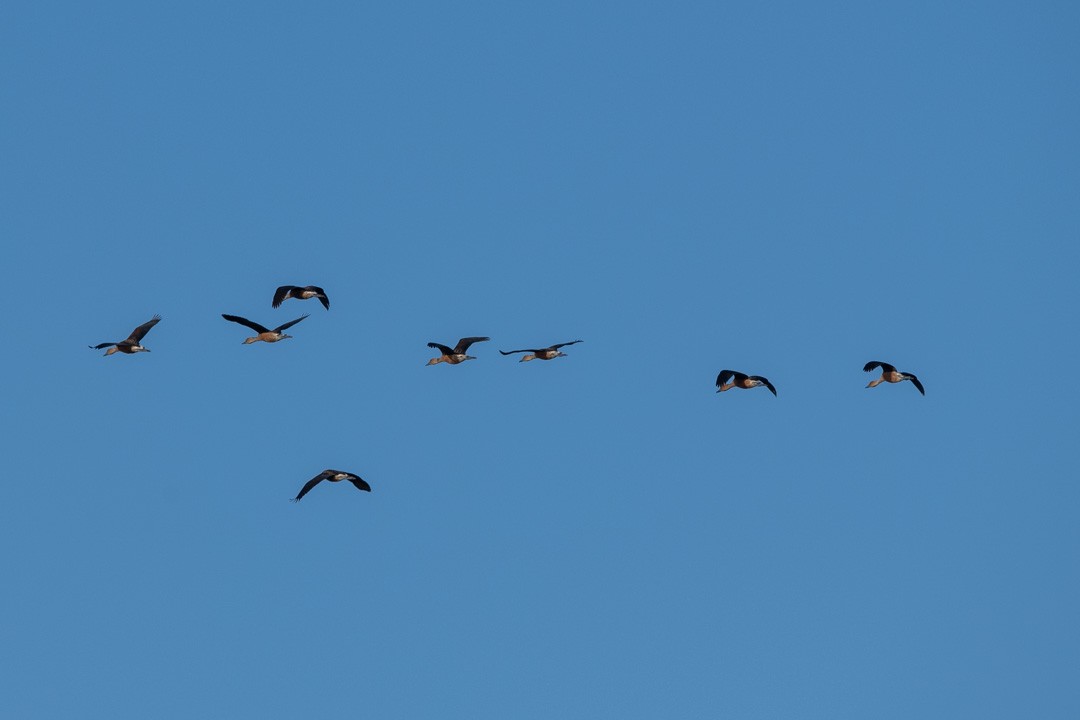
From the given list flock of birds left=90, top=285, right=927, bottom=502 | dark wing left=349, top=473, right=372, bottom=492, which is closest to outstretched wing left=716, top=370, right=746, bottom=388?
flock of birds left=90, top=285, right=927, bottom=502

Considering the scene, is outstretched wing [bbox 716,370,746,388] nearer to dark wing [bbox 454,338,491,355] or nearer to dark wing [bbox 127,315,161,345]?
dark wing [bbox 454,338,491,355]

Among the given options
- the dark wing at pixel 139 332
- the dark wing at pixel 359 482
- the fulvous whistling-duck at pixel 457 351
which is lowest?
the dark wing at pixel 359 482

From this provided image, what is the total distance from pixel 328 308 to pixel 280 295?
5.65ft

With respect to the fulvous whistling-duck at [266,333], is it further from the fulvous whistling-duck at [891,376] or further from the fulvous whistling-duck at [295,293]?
the fulvous whistling-duck at [891,376]

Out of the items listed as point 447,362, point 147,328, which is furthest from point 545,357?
point 147,328

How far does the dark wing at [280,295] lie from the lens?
193 ft

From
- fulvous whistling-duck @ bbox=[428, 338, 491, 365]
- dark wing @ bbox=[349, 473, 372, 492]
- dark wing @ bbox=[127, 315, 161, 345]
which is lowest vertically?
dark wing @ bbox=[349, 473, 372, 492]

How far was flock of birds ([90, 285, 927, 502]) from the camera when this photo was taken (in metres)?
57.1

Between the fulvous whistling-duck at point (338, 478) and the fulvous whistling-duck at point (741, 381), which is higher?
the fulvous whistling-duck at point (741, 381)

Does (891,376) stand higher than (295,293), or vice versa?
(891,376)

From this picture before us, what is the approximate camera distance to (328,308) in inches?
2317

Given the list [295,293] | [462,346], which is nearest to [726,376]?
[462,346]

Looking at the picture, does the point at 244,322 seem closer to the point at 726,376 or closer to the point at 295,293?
the point at 295,293

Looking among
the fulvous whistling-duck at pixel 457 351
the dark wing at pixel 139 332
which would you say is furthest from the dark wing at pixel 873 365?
the dark wing at pixel 139 332
